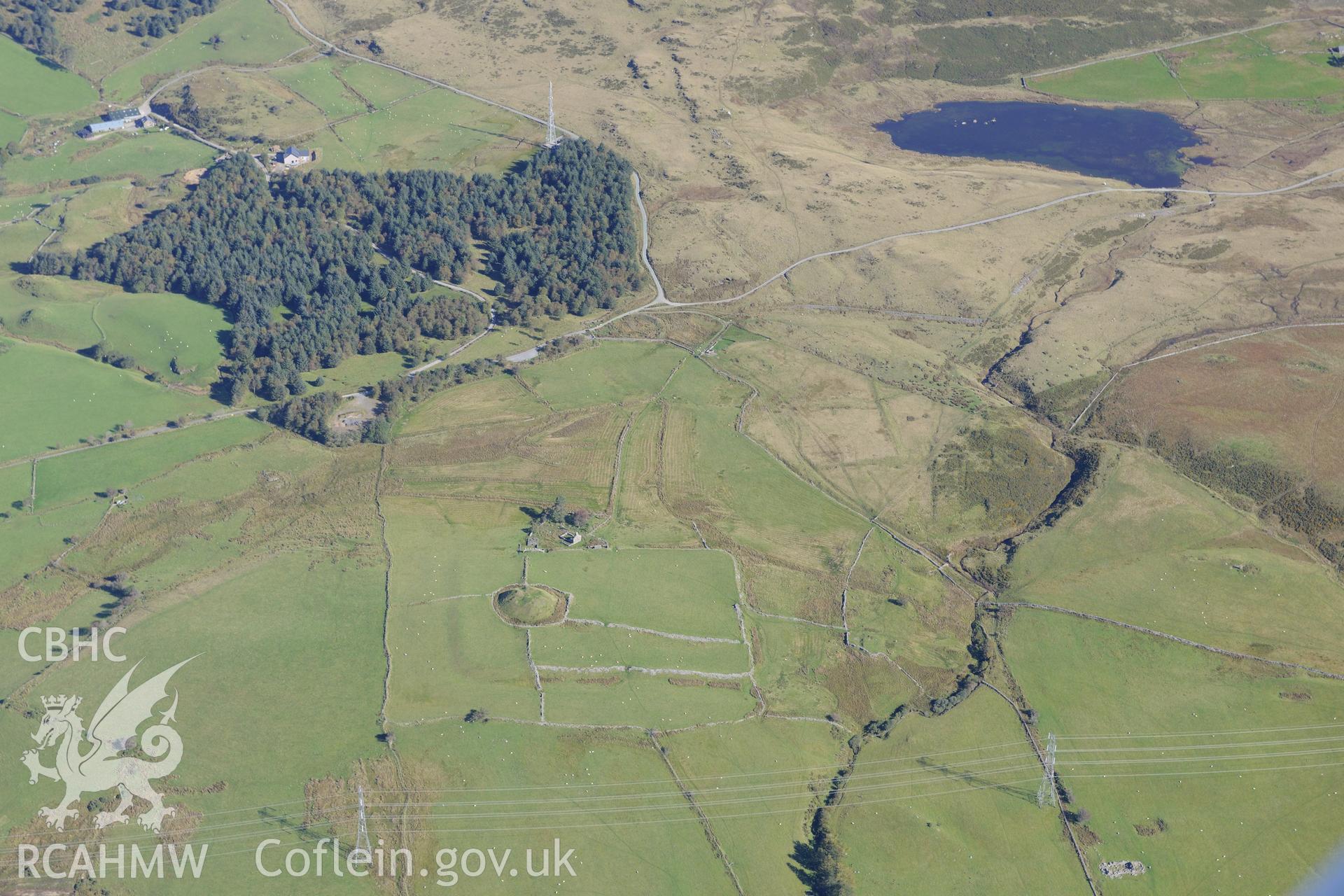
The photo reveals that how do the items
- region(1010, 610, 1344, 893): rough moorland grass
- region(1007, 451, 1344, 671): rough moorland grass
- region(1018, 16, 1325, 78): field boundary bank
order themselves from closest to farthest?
region(1010, 610, 1344, 893): rough moorland grass, region(1007, 451, 1344, 671): rough moorland grass, region(1018, 16, 1325, 78): field boundary bank

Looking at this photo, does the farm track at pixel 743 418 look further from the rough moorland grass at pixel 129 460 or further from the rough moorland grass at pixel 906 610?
the rough moorland grass at pixel 129 460

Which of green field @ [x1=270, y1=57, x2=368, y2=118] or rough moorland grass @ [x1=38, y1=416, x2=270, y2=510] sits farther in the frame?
green field @ [x1=270, y1=57, x2=368, y2=118]

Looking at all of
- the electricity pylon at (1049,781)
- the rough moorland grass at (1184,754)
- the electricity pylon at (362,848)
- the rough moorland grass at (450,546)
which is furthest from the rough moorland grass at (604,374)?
the electricity pylon at (1049,781)

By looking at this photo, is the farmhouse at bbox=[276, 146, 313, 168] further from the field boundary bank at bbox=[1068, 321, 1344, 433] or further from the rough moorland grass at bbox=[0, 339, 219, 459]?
the field boundary bank at bbox=[1068, 321, 1344, 433]

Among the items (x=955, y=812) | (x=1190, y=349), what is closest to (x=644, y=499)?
(x=955, y=812)

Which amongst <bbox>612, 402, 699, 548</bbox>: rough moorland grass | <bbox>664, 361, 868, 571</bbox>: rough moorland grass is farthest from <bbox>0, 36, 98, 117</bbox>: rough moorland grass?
<bbox>664, 361, 868, 571</bbox>: rough moorland grass

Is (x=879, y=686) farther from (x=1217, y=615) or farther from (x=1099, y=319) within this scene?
(x=1099, y=319)

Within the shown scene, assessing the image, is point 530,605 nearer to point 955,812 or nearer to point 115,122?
point 955,812
